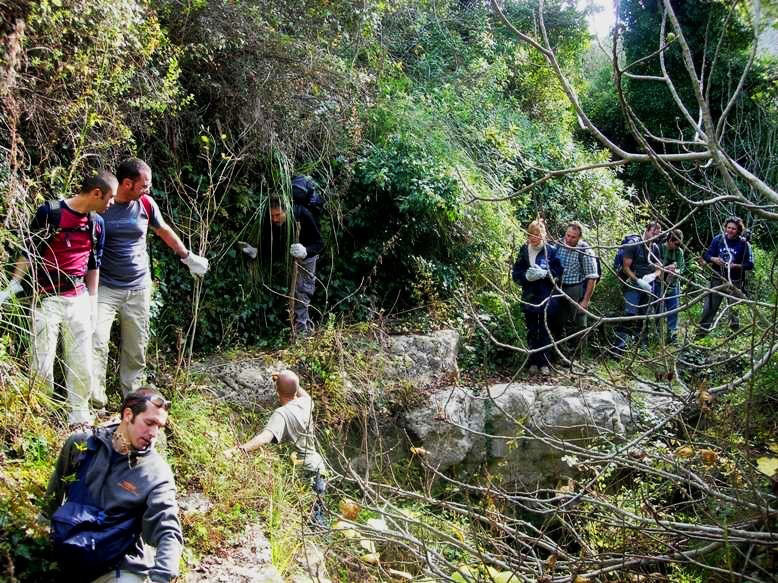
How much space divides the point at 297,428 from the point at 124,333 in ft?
5.12

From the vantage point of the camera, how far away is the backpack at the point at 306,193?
7.73m

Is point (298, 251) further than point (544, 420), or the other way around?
point (544, 420)

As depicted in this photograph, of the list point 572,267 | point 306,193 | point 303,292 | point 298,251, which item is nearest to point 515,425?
point 572,267

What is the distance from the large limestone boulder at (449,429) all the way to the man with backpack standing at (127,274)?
3273 mm

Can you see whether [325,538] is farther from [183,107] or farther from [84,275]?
[183,107]

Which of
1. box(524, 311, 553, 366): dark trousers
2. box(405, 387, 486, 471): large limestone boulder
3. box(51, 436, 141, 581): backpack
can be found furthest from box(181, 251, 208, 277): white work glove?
box(524, 311, 553, 366): dark trousers

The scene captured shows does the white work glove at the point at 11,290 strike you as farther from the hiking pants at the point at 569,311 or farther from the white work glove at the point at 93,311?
the hiking pants at the point at 569,311

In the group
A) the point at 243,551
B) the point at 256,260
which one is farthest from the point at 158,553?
the point at 256,260

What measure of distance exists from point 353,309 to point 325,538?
3.89 metres

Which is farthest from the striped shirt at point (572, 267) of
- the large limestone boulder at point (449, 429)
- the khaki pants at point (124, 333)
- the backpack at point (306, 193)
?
the khaki pants at point (124, 333)

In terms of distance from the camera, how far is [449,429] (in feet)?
25.5

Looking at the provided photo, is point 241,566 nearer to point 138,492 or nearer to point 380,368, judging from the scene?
point 138,492

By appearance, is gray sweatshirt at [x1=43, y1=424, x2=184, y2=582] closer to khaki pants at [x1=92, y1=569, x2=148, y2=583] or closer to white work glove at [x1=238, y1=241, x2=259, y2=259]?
khaki pants at [x1=92, y1=569, x2=148, y2=583]

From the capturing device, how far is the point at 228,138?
25.4 ft
